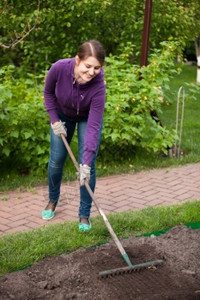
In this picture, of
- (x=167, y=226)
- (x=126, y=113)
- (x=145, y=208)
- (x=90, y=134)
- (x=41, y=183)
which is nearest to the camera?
(x=90, y=134)

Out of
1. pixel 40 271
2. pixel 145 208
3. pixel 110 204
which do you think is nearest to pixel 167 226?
pixel 145 208

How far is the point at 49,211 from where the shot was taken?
423 centimetres

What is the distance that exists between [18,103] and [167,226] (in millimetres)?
2360

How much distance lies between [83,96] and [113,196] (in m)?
1.55

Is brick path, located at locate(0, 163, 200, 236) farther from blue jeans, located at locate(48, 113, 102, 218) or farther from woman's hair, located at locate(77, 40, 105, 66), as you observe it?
woman's hair, located at locate(77, 40, 105, 66)

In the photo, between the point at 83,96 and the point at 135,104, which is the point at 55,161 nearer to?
the point at 83,96

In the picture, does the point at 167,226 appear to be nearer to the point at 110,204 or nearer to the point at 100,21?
the point at 110,204

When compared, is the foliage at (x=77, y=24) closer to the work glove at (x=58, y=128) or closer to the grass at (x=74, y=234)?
the work glove at (x=58, y=128)

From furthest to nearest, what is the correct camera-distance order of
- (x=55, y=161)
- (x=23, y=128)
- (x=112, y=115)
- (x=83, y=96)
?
(x=112, y=115) → (x=23, y=128) → (x=55, y=161) → (x=83, y=96)

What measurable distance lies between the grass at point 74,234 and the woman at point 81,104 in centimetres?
15

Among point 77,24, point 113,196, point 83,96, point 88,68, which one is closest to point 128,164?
point 113,196

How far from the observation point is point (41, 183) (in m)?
5.25

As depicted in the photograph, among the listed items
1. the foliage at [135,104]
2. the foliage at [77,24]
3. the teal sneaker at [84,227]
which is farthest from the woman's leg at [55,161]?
the foliage at [77,24]

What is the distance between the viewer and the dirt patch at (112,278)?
9.45 feet
